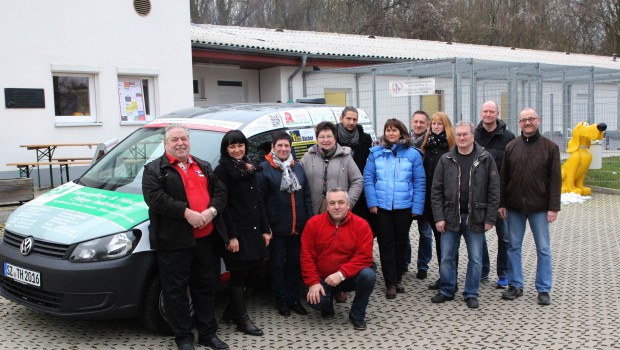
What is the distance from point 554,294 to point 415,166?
189 cm

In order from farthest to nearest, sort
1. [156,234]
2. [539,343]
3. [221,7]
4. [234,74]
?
[221,7], [234,74], [539,343], [156,234]

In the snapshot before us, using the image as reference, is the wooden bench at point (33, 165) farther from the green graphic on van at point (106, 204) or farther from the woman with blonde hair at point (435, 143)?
the woman with blonde hair at point (435, 143)

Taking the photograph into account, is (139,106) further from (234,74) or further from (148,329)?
(148,329)

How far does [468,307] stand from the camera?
18.4 feet

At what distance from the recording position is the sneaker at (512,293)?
578 cm

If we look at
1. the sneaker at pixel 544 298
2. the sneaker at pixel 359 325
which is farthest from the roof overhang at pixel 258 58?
the sneaker at pixel 544 298

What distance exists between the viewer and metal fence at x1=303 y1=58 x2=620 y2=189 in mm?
12109

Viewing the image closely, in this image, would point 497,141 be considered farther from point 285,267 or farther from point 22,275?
point 22,275

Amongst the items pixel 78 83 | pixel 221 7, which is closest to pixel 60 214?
pixel 78 83

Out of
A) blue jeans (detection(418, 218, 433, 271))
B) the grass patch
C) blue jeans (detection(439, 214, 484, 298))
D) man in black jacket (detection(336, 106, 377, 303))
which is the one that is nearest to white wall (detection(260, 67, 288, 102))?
the grass patch

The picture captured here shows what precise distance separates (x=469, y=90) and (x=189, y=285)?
992cm

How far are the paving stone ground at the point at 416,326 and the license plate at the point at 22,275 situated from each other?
0.49 meters

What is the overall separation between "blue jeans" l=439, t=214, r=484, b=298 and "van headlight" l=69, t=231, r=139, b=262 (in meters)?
2.87

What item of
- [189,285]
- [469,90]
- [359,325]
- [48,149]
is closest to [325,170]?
[359,325]
